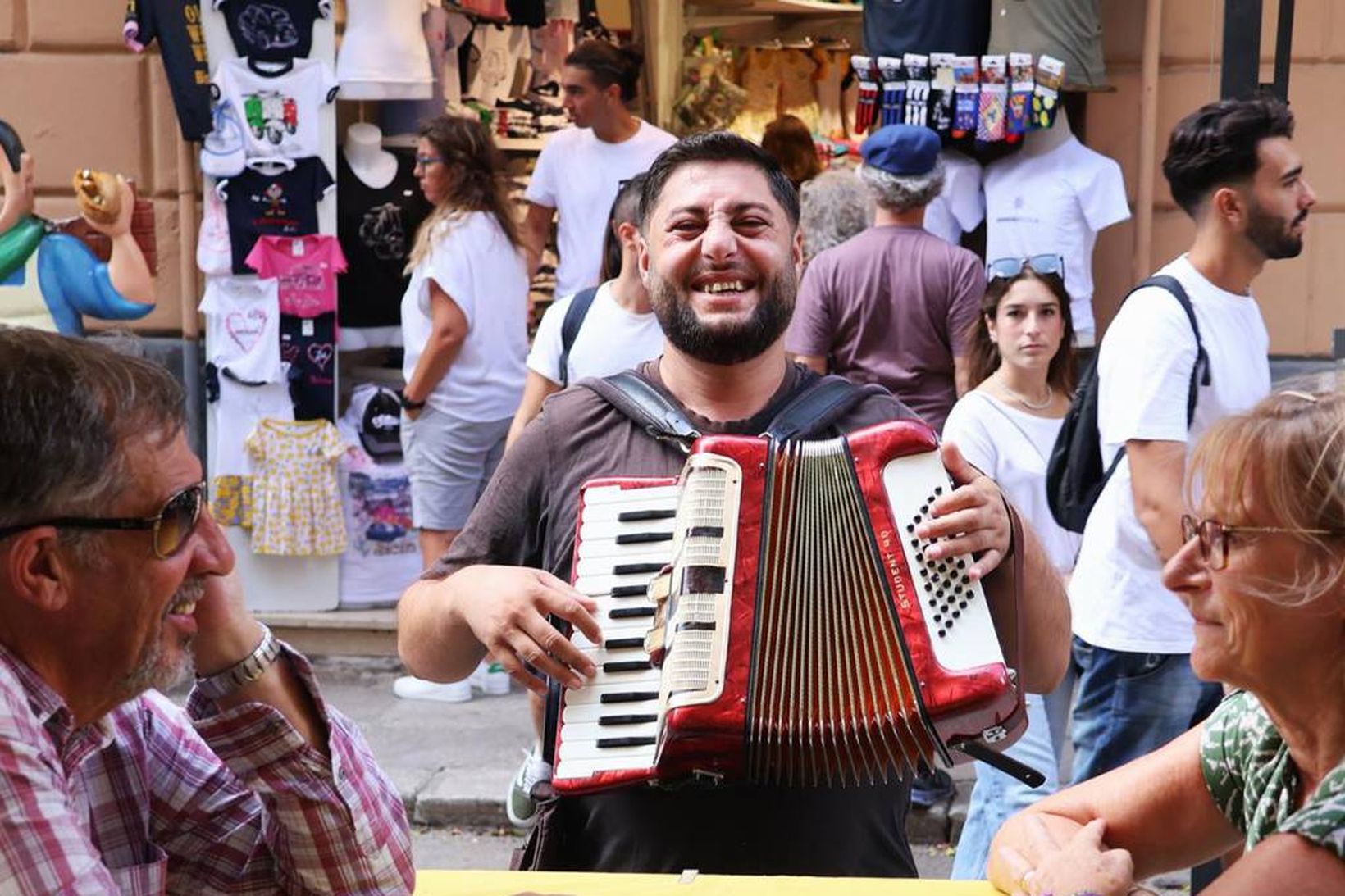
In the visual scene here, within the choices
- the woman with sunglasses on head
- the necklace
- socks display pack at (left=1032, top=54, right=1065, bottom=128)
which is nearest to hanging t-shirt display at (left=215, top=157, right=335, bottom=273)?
socks display pack at (left=1032, top=54, right=1065, bottom=128)

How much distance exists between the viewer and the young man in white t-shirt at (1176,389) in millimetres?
3910

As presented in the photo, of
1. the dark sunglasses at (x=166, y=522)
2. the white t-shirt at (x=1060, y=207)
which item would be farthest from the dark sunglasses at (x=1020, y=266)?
the dark sunglasses at (x=166, y=522)

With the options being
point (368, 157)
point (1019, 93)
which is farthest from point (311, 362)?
point (1019, 93)

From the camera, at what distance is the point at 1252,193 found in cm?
405

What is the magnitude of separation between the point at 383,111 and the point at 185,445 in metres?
5.29

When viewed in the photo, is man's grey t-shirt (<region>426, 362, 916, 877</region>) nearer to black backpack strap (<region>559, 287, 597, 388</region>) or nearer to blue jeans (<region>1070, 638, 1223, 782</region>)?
blue jeans (<region>1070, 638, 1223, 782</region>)

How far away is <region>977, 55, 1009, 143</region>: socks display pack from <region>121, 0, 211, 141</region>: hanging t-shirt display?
2782 millimetres

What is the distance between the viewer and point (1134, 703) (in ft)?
13.3

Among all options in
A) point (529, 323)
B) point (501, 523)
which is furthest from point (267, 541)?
point (501, 523)

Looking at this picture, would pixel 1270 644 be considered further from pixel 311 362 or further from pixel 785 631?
pixel 311 362

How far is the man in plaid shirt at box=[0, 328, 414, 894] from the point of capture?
6.37 feet

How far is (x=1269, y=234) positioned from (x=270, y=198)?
392 cm

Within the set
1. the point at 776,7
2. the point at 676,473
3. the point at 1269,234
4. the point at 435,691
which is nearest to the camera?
the point at 676,473

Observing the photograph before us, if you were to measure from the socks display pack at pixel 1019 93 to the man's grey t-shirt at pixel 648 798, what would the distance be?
363cm
